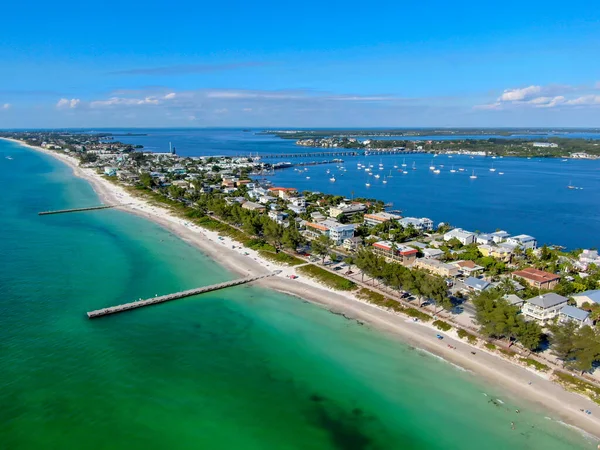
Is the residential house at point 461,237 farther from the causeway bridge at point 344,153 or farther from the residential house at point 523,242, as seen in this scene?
the causeway bridge at point 344,153

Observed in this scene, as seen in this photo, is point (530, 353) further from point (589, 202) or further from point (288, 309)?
point (589, 202)

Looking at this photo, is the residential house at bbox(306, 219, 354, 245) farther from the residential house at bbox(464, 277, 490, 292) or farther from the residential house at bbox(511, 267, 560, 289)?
the residential house at bbox(511, 267, 560, 289)

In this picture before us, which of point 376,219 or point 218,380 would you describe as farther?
point 376,219

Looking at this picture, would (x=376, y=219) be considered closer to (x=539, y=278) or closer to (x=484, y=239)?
(x=484, y=239)

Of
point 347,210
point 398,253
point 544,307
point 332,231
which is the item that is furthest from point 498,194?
point 544,307

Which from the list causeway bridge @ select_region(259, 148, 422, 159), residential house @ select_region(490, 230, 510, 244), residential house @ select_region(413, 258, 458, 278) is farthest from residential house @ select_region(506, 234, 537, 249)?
causeway bridge @ select_region(259, 148, 422, 159)

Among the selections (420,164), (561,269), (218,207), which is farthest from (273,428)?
(420,164)

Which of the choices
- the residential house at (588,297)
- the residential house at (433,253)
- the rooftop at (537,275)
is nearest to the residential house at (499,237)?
the residential house at (433,253)
